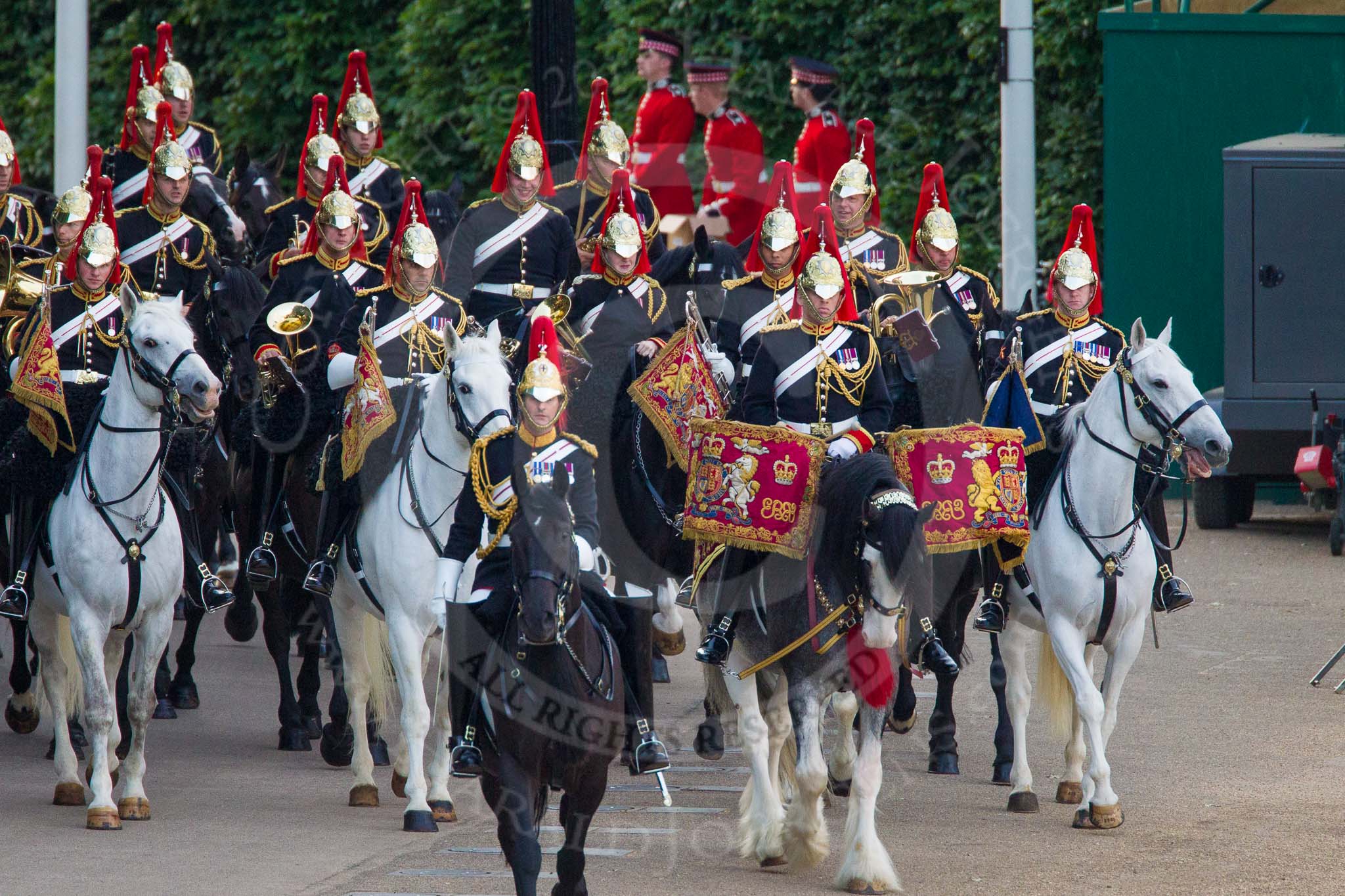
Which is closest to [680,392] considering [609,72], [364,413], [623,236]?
[623,236]

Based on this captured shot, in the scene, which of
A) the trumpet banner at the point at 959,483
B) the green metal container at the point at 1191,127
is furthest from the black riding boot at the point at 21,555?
the green metal container at the point at 1191,127

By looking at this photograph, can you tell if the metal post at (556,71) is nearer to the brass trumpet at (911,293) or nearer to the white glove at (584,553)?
the brass trumpet at (911,293)

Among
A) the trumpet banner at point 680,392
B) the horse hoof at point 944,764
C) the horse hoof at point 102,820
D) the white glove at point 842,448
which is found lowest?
the horse hoof at point 944,764

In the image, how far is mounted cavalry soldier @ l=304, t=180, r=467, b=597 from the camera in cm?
854

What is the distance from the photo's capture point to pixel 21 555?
8562mm

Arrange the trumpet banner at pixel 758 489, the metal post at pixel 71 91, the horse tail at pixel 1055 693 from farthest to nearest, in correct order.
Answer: the metal post at pixel 71 91, the horse tail at pixel 1055 693, the trumpet banner at pixel 758 489

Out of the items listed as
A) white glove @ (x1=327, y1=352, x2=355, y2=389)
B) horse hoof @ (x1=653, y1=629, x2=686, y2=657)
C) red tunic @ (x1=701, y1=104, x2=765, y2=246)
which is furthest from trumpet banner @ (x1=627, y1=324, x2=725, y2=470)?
red tunic @ (x1=701, y1=104, x2=765, y2=246)

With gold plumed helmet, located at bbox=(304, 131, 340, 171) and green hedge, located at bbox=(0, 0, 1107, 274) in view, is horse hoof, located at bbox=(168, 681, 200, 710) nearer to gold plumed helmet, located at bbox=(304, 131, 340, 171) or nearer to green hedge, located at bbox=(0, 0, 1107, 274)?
gold plumed helmet, located at bbox=(304, 131, 340, 171)

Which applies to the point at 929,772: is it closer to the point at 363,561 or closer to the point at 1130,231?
the point at 363,561

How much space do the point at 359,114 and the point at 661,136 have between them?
104 inches

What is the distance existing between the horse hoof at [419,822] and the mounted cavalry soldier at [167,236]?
3.70m

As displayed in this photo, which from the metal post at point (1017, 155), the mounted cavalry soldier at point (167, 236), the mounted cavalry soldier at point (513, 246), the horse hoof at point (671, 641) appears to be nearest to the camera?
the horse hoof at point (671, 641)

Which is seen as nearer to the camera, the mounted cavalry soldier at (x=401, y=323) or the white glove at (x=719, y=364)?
the mounted cavalry soldier at (x=401, y=323)

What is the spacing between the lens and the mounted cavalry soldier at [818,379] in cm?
767
